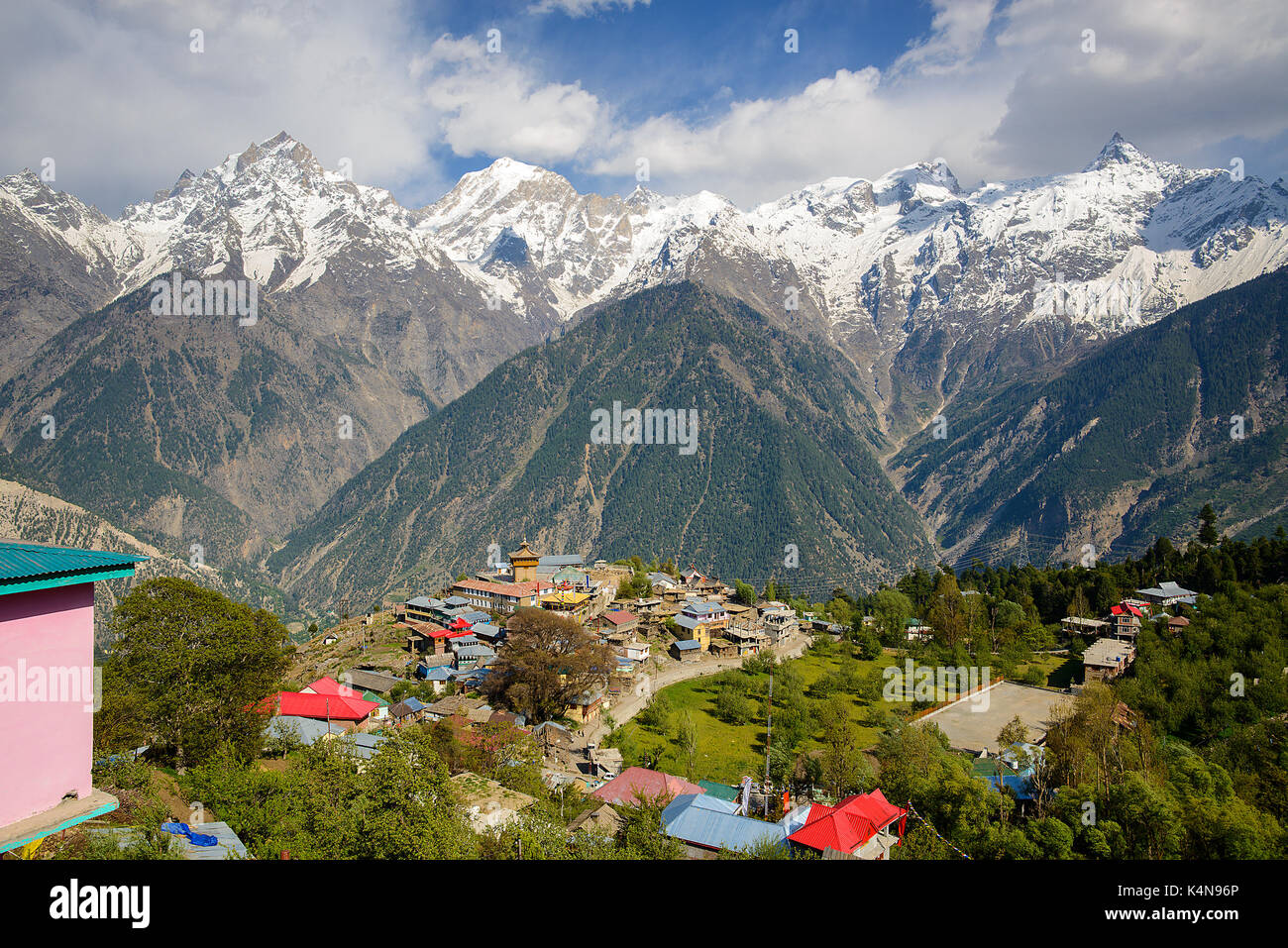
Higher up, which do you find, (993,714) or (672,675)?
(672,675)

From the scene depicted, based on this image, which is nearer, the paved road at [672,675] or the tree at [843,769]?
the tree at [843,769]

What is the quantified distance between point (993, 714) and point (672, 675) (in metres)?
20.8

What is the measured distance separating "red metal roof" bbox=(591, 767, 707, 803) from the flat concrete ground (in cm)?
1773

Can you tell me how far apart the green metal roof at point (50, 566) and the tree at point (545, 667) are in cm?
3785

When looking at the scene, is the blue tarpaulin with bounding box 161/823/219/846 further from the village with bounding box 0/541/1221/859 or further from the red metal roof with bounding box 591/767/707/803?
the red metal roof with bounding box 591/767/707/803

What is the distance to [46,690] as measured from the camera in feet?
19.6

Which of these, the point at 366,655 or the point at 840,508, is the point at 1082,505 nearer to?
the point at 840,508

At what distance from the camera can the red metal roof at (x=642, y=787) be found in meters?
31.2

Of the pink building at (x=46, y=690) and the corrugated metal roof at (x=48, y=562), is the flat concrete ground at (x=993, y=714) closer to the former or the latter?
the pink building at (x=46, y=690)

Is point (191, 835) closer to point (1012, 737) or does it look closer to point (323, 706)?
point (323, 706)

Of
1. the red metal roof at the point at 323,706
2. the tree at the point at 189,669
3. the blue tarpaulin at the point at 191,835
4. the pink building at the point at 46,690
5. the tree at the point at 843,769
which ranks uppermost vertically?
the pink building at the point at 46,690

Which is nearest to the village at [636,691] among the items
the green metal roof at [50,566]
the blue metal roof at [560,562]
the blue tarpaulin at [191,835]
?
the blue metal roof at [560,562]

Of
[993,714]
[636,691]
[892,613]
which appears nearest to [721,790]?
[636,691]
